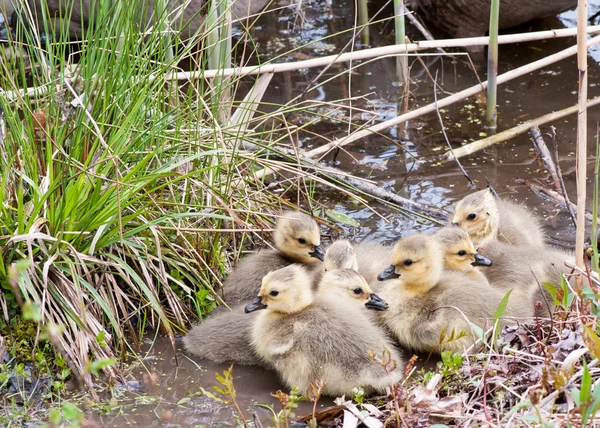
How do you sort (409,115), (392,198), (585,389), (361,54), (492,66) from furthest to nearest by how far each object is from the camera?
(492,66) → (409,115) → (361,54) → (392,198) → (585,389)

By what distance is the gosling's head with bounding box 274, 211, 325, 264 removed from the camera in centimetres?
429

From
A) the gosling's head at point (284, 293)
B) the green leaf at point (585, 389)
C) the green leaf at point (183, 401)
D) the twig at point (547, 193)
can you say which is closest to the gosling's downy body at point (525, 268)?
the twig at point (547, 193)

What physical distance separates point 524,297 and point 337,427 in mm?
1233

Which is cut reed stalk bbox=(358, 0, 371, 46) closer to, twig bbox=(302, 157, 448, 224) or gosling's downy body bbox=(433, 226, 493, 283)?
twig bbox=(302, 157, 448, 224)

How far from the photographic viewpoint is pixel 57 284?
3.71 m

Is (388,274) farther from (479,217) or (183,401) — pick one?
(183,401)

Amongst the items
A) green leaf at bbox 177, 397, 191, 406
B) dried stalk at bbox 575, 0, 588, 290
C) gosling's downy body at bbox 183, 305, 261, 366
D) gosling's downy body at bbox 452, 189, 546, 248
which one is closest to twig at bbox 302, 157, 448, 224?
gosling's downy body at bbox 452, 189, 546, 248

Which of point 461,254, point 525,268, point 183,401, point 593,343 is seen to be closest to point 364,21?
point 461,254

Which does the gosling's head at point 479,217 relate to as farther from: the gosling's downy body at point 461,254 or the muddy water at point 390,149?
the muddy water at point 390,149

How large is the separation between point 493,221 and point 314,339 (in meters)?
1.45

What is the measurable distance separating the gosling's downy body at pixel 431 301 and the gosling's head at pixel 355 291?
0.11 metres

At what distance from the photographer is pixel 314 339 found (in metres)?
3.58

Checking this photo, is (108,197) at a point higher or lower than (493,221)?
higher

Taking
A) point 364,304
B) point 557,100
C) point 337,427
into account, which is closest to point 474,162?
point 557,100
